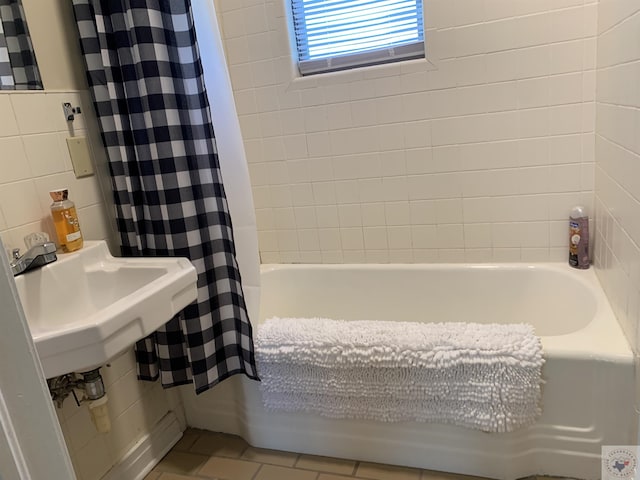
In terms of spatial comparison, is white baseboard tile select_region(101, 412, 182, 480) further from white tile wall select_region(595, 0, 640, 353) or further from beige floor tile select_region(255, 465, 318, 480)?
white tile wall select_region(595, 0, 640, 353)

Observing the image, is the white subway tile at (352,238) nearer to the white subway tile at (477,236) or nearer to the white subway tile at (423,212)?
the white subway tile at (423,212)

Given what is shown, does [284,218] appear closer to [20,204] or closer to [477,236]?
[477,236]

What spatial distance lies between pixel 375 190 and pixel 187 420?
1238mm

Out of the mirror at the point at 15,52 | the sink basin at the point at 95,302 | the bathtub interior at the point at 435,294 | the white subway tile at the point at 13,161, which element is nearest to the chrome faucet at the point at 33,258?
the sink basin at the point at 95,302

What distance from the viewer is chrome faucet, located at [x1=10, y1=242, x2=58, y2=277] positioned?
1260 millimetres

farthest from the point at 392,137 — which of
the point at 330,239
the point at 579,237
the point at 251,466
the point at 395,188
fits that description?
the point at 251,466

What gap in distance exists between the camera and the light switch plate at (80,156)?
1.54 m

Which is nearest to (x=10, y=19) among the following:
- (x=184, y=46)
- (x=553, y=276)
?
(x=184, y=46)

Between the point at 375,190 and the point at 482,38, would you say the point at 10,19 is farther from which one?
the point at 482,38

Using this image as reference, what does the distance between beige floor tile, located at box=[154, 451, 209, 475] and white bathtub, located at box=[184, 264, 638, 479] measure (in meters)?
0.15

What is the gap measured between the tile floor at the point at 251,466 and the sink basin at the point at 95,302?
723 mm

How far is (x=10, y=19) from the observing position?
1.38 meters

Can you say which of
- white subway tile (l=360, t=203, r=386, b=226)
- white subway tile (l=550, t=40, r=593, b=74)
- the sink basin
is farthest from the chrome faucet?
white subway tile (l=550, t=40, r=593, b=74)

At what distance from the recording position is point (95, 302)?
4.81 ft
